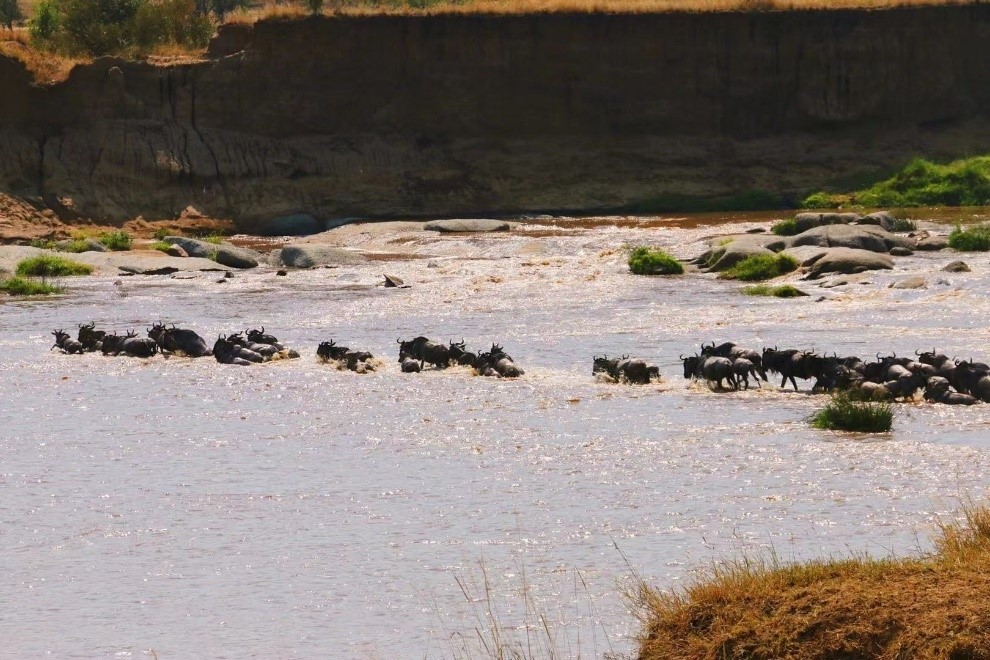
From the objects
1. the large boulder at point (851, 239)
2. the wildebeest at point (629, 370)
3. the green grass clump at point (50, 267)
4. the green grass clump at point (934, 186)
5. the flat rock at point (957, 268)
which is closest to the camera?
the wildebeest at point (629, 370)

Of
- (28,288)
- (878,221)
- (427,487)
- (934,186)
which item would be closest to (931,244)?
(878,221)

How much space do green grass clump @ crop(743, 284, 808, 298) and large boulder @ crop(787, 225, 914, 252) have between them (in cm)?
459

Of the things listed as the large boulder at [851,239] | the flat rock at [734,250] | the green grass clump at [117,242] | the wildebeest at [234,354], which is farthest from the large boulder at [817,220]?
the wildebeest at [234,354]

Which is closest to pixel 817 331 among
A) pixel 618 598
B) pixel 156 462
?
pixel 156 462

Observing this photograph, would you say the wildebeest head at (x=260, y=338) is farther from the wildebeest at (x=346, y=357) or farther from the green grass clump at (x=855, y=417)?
the green grass clump at (x=855, y=417)

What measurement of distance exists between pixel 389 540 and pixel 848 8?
46737 mm

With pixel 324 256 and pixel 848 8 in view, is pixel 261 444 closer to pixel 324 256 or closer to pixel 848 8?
pixel 324 256

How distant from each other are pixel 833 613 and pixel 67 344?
16821 millimetres

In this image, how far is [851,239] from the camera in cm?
3244

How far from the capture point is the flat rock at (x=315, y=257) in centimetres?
3622

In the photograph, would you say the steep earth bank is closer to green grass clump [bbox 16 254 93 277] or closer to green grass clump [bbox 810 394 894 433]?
green grass clump [bbox 16 254 93 277]

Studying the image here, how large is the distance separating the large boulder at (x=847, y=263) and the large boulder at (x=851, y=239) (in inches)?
70.3

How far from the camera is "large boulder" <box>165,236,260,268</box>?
3700 cm

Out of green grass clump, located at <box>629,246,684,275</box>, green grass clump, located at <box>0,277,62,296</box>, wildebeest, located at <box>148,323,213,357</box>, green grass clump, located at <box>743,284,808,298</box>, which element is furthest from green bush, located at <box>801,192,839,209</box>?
wildebeest, located at <box>148,323,213,357</box>
